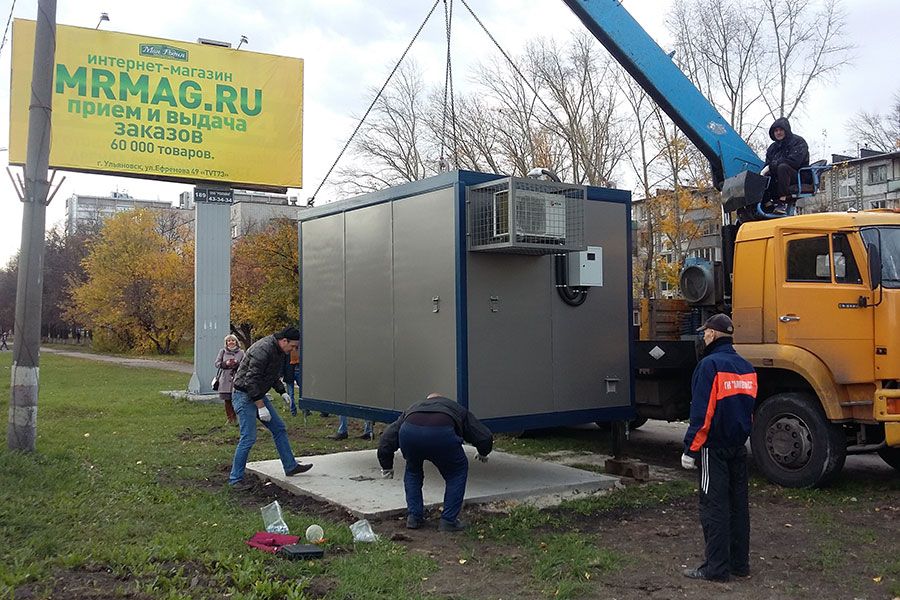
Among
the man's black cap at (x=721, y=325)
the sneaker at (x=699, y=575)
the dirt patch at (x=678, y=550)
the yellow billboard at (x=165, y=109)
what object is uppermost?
the yellow billboard at (x=165, y=109)

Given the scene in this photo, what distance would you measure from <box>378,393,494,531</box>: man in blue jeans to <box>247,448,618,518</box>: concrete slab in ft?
1.90

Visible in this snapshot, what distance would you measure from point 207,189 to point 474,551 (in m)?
15.8

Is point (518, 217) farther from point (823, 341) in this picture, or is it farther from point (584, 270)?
point (823, 341)

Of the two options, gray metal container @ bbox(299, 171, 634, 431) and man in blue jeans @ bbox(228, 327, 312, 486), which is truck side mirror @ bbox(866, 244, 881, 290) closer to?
gray metal container @ bbox(299, 171, 634, 431)

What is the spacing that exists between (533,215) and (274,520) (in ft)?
12.3

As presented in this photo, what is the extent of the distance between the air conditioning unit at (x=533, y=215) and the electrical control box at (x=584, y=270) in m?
0.46

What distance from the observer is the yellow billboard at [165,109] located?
61.3ft

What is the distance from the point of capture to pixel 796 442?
8.77m

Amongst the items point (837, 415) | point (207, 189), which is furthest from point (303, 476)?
point (207, 189)

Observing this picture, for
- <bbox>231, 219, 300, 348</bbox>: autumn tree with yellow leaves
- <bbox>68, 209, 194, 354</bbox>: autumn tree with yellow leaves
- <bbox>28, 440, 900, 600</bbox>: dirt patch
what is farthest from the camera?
<bbox>68, 209, 194, 354</bbox>: autumn tree with yellow leaves

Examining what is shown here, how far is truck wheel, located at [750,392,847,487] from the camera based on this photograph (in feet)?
27.9

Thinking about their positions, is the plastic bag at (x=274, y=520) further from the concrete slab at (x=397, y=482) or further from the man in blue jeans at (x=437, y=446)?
the man in blue jeans at (x=437, y=446)

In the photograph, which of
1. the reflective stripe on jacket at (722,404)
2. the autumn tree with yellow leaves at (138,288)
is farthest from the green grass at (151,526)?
the autumn tree with yellow leaves at (138,288)

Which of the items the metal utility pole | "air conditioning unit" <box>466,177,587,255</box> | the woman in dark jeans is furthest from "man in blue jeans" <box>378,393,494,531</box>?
the woman in dark jeans
